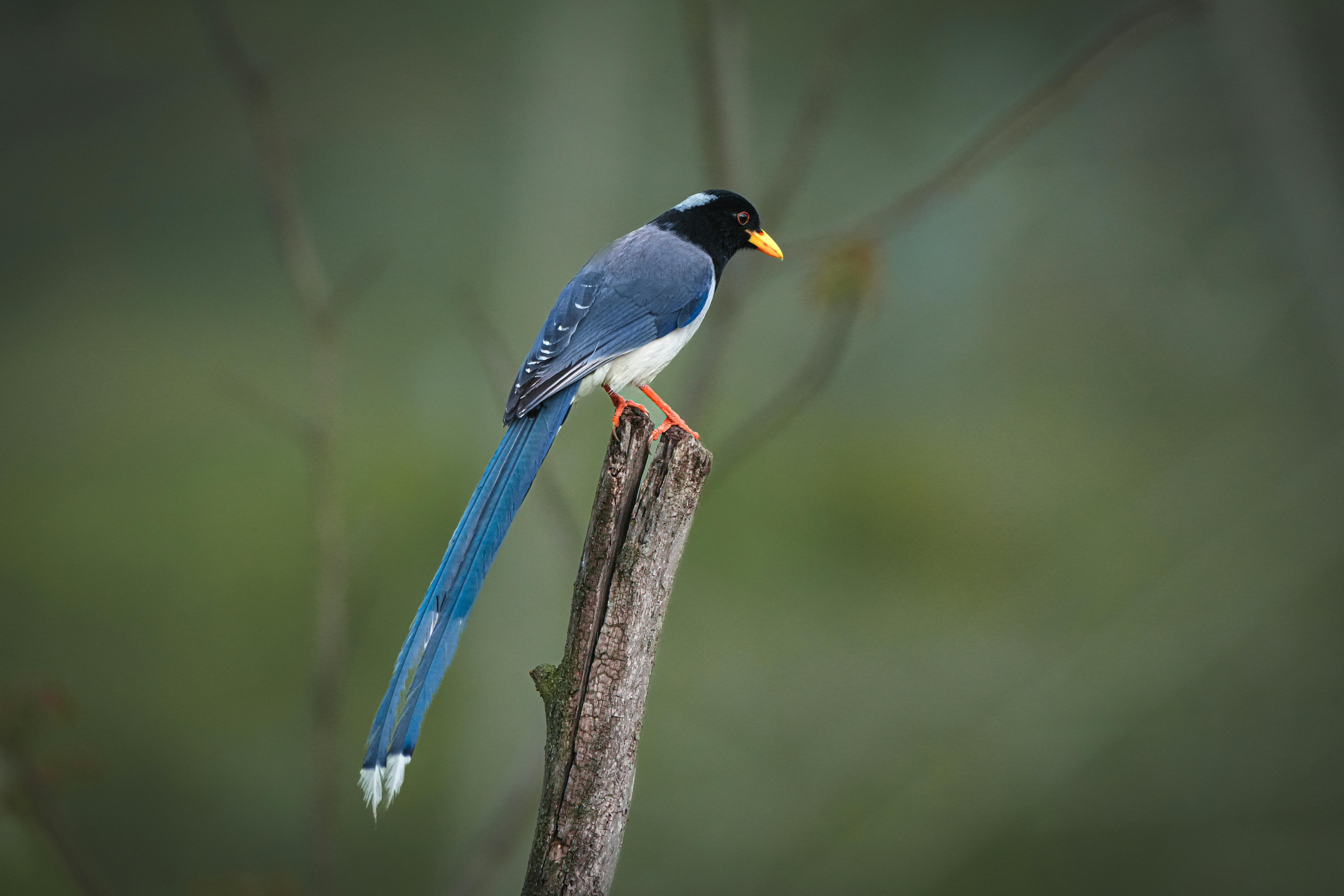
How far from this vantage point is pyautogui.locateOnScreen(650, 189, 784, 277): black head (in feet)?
7.55

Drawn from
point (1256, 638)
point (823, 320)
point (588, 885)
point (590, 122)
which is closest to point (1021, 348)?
point (823, 320)

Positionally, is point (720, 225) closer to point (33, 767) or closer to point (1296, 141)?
point (33, 767)

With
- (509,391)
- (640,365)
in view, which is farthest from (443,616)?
(509,391)

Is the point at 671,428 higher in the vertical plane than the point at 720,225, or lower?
lower

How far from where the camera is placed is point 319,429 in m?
2.24

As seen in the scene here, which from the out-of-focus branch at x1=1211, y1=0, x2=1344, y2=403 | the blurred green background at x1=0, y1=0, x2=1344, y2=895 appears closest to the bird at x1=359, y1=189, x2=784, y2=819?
the blurred green background at x1=0, y1=0, x2=1344, y2=895

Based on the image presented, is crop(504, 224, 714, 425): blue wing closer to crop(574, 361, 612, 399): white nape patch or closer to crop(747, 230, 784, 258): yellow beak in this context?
crop(574, 361, 612, 399): white nape patch

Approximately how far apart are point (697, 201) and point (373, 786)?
158 cm

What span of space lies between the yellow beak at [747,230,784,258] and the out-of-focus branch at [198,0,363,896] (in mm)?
1053

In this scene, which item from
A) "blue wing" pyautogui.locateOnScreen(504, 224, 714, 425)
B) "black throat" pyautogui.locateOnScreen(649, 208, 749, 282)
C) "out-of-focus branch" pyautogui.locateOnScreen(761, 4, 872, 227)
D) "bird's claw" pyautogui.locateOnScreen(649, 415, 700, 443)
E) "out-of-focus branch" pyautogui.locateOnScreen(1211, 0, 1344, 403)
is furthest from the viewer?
"out-of-focus branch" pyautogui.locateOnScreen(1211, 0, 1344, 403)

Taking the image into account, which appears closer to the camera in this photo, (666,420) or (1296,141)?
(666,420)

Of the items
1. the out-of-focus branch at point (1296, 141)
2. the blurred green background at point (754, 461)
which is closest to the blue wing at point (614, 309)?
the blurred green background at point (754, 461)

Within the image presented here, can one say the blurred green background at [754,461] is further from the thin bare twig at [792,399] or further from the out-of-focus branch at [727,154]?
the out-of-focus branch at [727,154]

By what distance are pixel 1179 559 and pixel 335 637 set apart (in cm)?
314
